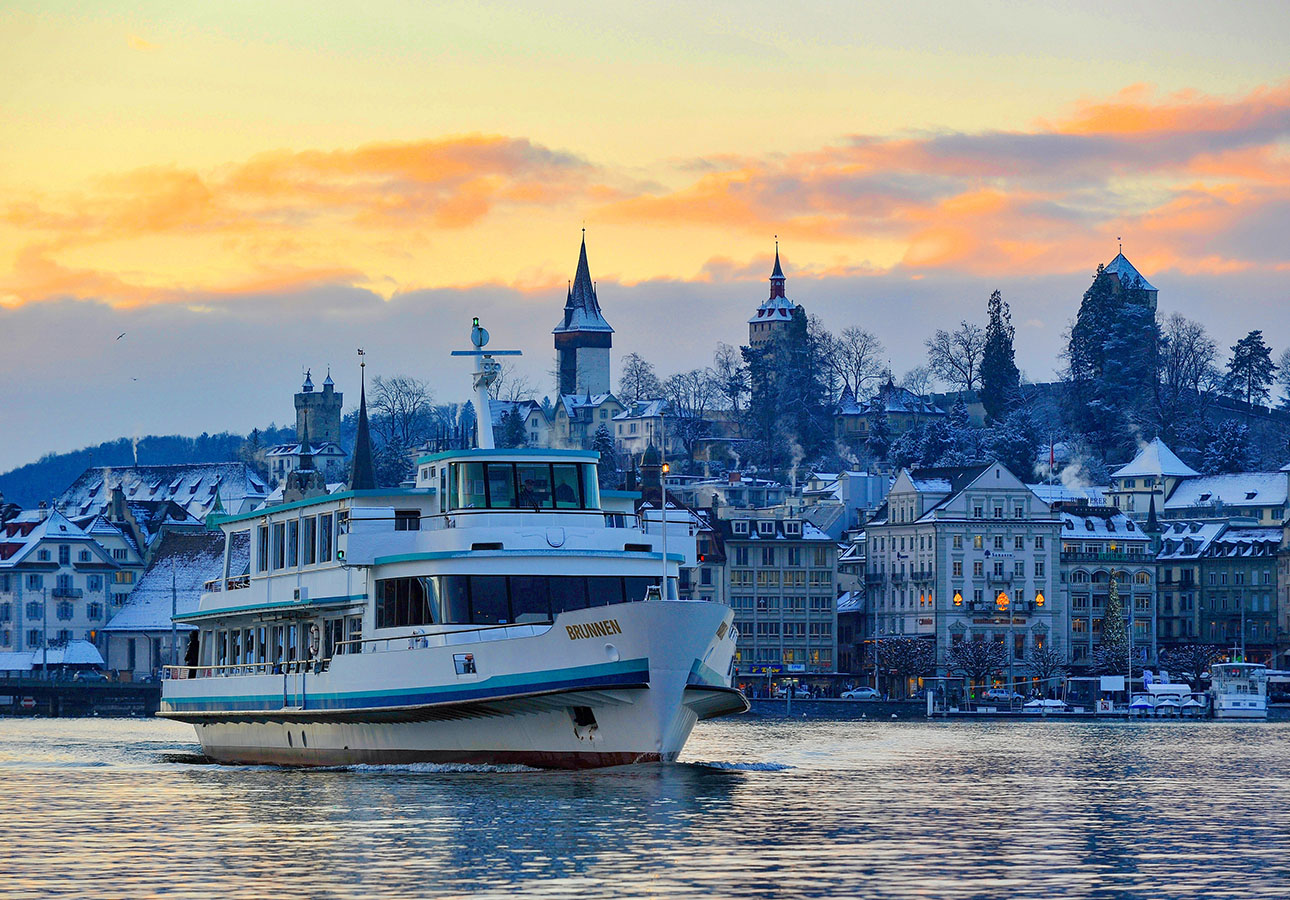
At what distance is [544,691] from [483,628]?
9.17ft

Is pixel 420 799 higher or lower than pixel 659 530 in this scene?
lower

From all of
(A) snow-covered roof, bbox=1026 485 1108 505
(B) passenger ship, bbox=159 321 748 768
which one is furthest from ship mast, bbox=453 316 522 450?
(A) snow-covered roof, bbox=1026 485 1108 505

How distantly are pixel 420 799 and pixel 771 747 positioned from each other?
33574mm

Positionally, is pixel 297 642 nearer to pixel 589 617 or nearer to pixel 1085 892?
pixel 589 617

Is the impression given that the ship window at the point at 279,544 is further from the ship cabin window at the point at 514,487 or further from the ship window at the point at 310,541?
the ship cabin window at the point at 514,487

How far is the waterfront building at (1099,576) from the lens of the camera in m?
171

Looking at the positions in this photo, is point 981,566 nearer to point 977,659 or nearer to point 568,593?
point 977,659

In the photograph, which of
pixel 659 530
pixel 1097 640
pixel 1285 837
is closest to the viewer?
pixel 1285 837

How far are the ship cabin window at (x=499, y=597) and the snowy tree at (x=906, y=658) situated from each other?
4266 inches

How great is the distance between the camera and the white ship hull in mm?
48969

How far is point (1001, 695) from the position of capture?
152 metres

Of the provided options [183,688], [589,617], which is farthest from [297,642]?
[589,617]

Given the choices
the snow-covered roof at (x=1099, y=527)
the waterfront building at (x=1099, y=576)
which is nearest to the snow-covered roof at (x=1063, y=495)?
the snow-covered roof at (x=1099, y=527)

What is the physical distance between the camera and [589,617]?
4912 centimetres
